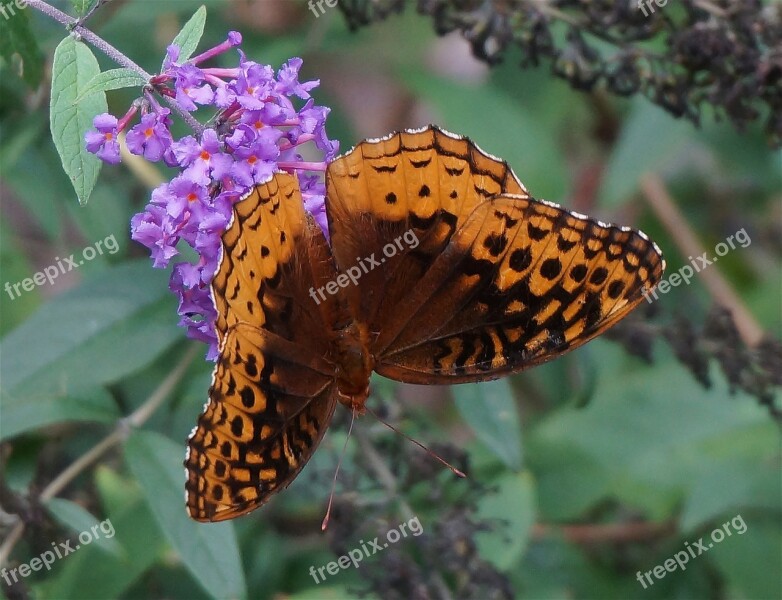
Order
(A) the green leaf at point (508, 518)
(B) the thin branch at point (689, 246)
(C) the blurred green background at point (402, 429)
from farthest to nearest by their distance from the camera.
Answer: (B) the thin branch at point (689, 246)
(A) the green leaf at point (508, 518)
(C) the blurred green background at point (402, 429)

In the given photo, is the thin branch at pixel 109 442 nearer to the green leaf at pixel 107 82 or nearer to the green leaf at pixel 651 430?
the green leaf at pixel 107 82

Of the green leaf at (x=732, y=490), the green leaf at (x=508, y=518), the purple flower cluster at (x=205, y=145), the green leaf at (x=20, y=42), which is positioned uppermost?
the green leaf at (x=20, y=42)

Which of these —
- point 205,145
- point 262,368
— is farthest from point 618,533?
point 205,145

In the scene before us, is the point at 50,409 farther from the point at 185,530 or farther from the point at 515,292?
the point at 515,292

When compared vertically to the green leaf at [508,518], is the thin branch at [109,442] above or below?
above

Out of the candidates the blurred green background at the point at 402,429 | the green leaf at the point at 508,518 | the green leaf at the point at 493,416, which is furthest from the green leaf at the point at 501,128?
the green leaf at the point at 508,518

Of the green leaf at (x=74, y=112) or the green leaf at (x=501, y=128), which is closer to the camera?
the green leaf at (x=74, y=112)

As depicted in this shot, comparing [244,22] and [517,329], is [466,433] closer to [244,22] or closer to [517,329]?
[244,22]
